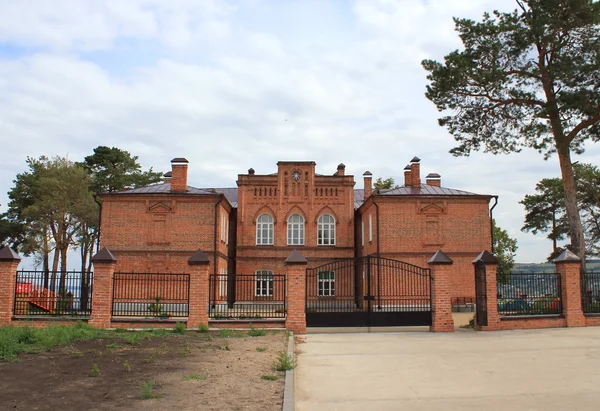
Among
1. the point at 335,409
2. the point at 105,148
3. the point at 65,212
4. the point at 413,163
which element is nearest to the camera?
the point at 335,409

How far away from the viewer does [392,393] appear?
23.7 ft

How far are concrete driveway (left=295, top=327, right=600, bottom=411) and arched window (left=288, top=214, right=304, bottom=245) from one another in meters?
16.6

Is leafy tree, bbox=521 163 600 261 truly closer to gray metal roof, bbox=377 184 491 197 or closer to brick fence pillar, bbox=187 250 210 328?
gray metal roof, bbox=377 184 491 197

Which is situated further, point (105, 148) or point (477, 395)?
point (105, 148)

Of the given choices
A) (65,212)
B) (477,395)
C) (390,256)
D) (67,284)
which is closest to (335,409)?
(477,395)

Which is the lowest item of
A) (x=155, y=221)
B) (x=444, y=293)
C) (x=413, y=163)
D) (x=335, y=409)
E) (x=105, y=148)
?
(x=335, y=409)

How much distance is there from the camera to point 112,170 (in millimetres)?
42562

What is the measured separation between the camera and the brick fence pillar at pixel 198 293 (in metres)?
15.1

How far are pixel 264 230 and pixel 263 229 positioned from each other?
0.28 ft

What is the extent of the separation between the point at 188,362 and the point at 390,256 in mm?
18979

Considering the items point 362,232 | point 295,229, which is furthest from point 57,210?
point 362,232

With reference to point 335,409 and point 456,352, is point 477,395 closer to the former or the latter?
point 335,409

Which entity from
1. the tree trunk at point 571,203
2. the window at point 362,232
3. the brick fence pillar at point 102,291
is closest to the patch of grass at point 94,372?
the brick fence pillar at point 102,291

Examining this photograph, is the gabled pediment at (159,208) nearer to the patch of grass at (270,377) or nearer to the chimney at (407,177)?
the chimney at (407,177)
